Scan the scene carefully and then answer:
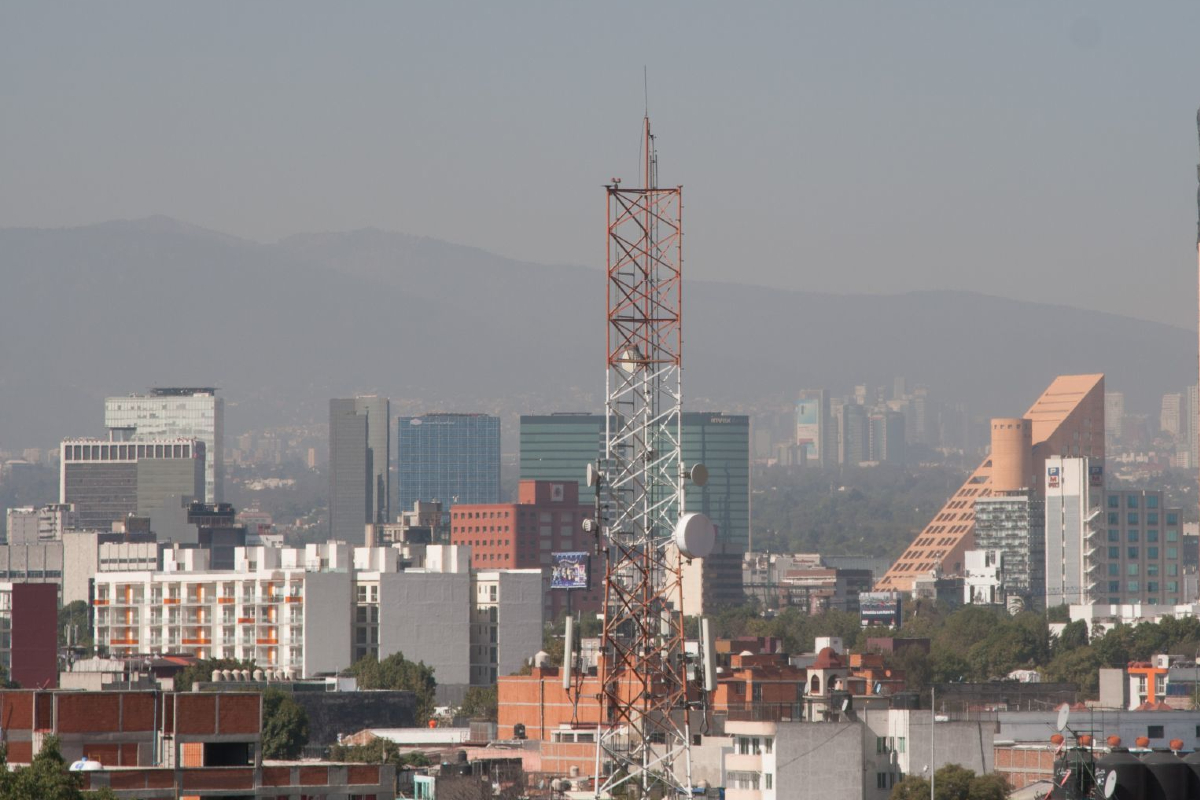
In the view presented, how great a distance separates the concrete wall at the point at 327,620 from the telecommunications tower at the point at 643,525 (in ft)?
245

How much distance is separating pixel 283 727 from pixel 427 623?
4222cm

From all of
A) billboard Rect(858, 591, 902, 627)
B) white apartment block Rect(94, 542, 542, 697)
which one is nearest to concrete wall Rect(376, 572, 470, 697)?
white apartment block Rect(94, 542, 542, 697)

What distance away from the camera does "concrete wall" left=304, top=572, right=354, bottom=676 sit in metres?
118

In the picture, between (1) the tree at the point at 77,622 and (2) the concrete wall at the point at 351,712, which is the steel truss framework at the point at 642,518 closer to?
(2) the concrete wall at the point at 351,712

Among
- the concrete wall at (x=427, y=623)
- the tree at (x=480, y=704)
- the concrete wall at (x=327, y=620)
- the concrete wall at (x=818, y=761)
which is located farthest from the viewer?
the concrete wall at (x=427, y=623)

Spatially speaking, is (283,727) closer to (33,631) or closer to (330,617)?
(33,631)

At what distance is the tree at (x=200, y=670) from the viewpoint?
89.7 meters

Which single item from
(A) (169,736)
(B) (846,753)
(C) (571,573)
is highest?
(C) (571,573)

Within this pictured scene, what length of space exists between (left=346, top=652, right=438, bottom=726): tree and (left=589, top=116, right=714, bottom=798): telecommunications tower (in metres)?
60.6

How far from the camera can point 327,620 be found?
11962 centimetres

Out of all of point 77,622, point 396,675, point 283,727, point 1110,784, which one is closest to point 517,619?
point 396,675

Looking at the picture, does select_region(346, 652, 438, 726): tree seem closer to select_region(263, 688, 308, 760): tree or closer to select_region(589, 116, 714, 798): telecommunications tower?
select_region(263, 688, 308, 760): tree

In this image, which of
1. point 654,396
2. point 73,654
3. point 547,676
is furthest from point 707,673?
point 73,654

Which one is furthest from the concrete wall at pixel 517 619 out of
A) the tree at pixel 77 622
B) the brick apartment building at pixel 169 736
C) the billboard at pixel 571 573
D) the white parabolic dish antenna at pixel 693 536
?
the brick apartment building at pixel 169 736
